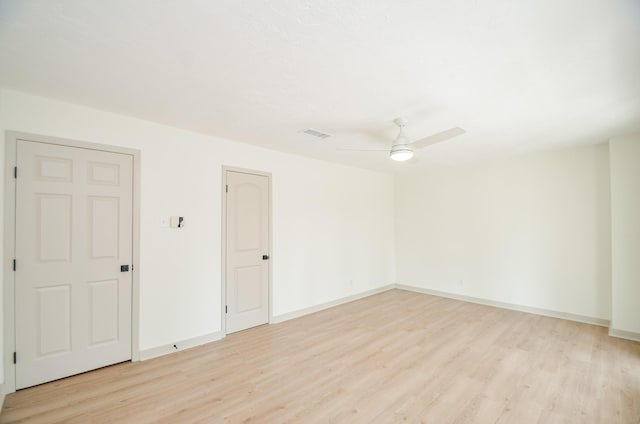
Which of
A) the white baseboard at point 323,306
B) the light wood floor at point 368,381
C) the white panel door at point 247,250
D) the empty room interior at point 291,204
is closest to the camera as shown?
the empty room interior at point 291,204

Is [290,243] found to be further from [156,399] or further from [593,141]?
[593,141]

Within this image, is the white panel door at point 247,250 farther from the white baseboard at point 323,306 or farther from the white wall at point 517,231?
the white wall at point 517,231

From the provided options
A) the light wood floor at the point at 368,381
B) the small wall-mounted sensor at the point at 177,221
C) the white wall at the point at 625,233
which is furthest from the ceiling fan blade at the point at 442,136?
the white wall at the point at 625,233

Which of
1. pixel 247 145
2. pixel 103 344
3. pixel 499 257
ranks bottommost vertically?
pixel 103 344

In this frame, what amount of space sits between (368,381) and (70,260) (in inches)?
125

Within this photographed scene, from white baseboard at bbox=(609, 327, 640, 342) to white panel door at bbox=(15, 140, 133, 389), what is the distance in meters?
6.15

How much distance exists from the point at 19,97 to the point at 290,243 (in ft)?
11.4

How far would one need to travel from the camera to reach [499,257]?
5.20m

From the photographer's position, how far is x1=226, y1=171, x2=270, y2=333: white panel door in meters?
3.97

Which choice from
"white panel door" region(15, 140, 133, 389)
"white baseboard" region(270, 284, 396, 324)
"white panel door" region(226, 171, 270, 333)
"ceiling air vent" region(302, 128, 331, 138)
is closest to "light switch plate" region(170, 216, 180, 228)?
"white panel door" region(15, 140, 133, 389)

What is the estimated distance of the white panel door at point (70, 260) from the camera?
2596mm

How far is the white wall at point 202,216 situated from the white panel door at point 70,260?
19 centimetres

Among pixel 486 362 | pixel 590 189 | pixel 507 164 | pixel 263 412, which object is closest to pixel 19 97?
pixel 263 412

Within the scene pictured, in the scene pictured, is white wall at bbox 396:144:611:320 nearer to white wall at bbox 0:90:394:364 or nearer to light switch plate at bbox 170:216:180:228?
white wall at bbox 0:90:394:364
